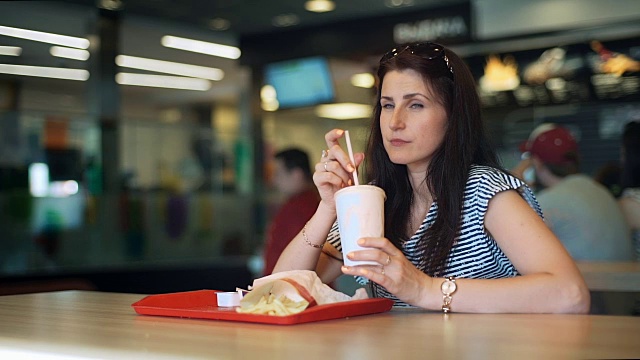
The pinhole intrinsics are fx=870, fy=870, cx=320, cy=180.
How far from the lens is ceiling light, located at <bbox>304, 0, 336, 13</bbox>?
7.27 meters

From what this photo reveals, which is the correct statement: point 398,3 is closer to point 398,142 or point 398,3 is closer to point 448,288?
point 398,142

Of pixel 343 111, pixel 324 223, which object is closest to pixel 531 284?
pixel 324 223

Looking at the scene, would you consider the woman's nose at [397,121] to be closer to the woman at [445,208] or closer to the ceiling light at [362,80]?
the woman at [445,208]

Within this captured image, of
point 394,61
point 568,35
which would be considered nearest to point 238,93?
point 568,35

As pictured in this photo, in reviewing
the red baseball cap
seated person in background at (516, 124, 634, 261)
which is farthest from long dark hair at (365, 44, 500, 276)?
the red baseball cap

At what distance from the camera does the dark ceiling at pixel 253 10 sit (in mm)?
7219

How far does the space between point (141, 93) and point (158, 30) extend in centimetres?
62

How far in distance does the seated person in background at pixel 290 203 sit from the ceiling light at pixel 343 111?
2530mm

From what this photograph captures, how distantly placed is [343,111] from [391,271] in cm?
642

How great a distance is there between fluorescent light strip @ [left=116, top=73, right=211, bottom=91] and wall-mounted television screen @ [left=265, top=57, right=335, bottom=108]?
0.65 m

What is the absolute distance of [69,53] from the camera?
7191mm

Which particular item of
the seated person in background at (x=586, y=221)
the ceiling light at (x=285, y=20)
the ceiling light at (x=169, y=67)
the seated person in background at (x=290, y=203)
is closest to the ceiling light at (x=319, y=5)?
the ceiling light at (x=285, y=20)

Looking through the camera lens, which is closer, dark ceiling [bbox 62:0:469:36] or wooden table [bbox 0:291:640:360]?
wooden table [bbox 0:291:640:360]

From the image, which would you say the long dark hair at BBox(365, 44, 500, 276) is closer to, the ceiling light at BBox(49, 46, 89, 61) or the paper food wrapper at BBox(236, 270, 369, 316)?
the paper food wrapper at BBox(236, 270, 369, 316)
